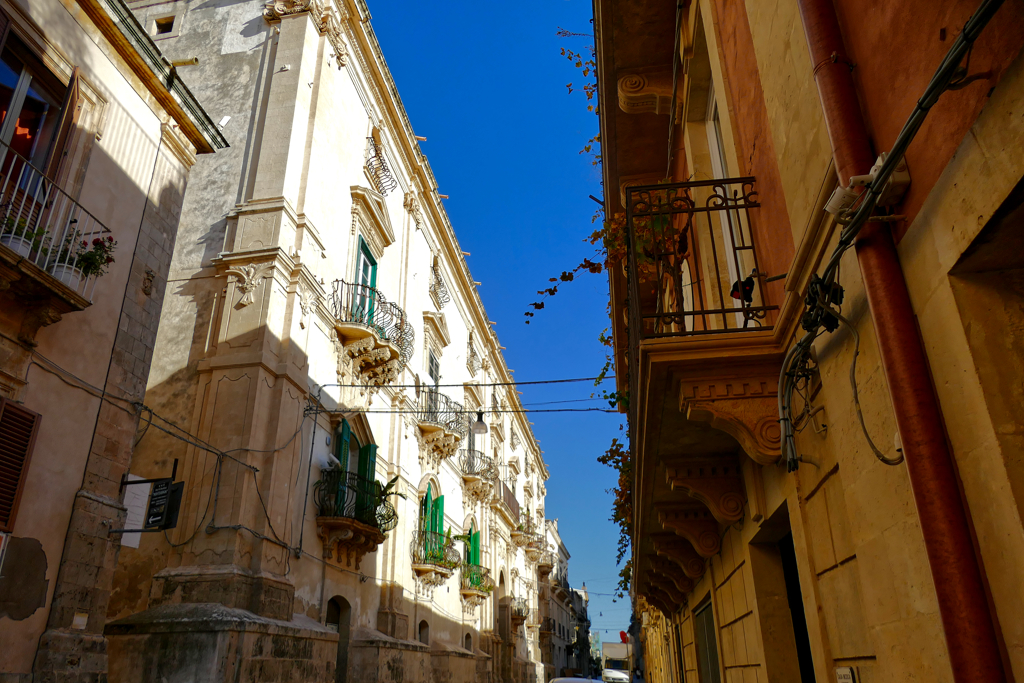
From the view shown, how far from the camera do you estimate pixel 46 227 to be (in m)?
7.25

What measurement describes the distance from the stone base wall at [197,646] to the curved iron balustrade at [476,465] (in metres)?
15.8

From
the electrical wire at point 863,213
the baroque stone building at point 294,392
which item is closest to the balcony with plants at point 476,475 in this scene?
the baroque stone building at point 294,392

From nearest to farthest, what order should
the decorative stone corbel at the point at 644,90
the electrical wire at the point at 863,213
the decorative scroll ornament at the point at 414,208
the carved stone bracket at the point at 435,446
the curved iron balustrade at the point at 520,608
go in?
the electrical wire at the point at 863,213, the decorative stone corbel at the point at 644,90, the carved stone bracket at the point at 435,446, the decorative scroll ornament at the point at 414,208, the curved iron balustrade at the point at 520,608

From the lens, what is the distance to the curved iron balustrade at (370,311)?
15.3m

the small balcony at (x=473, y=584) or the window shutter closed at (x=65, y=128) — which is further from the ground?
the window shutter closed at (x=65, y=128)

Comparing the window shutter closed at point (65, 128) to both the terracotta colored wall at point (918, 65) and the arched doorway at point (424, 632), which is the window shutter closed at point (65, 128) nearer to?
the terracotta colored wall at point (918, 65)

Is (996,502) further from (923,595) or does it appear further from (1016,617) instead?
(923,595)

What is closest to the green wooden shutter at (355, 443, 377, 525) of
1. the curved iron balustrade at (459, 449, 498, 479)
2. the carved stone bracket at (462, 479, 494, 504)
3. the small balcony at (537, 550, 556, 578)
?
the curved iron balustrade at (459, 449, 498, 479)

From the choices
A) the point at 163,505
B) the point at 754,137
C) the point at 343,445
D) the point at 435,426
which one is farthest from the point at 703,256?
the point at 435,426

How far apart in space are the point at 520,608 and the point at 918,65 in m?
36.1

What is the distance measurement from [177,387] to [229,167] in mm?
4909

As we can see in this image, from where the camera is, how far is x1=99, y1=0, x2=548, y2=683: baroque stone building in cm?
1096

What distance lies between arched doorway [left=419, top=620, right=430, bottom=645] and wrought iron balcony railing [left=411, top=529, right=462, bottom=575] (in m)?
1.59

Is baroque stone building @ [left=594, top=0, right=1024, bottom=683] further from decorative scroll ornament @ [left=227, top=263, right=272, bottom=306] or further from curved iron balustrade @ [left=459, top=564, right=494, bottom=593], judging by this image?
curved iron balustrade @ [left=459, top=564, right=494, bottom=593]
